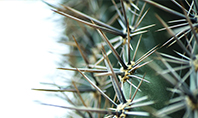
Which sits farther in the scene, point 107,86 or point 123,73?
point 107,86

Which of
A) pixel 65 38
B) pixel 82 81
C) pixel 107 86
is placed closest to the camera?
pixel 107 86

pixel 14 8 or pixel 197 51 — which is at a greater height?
Result: pixel 14 8

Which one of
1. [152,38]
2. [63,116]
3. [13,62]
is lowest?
[63,116]

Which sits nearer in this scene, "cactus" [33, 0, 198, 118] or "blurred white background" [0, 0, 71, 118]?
"cactus" [33, 0, 198, 118]

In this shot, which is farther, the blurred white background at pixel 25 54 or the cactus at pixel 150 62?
the blurred white background at pixel 25 54

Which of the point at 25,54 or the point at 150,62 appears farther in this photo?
the point at 25,54

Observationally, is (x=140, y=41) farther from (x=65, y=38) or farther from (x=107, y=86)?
(x=65, y=38)

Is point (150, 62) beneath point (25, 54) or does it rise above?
above

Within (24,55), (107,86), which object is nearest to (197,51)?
(107,86)
